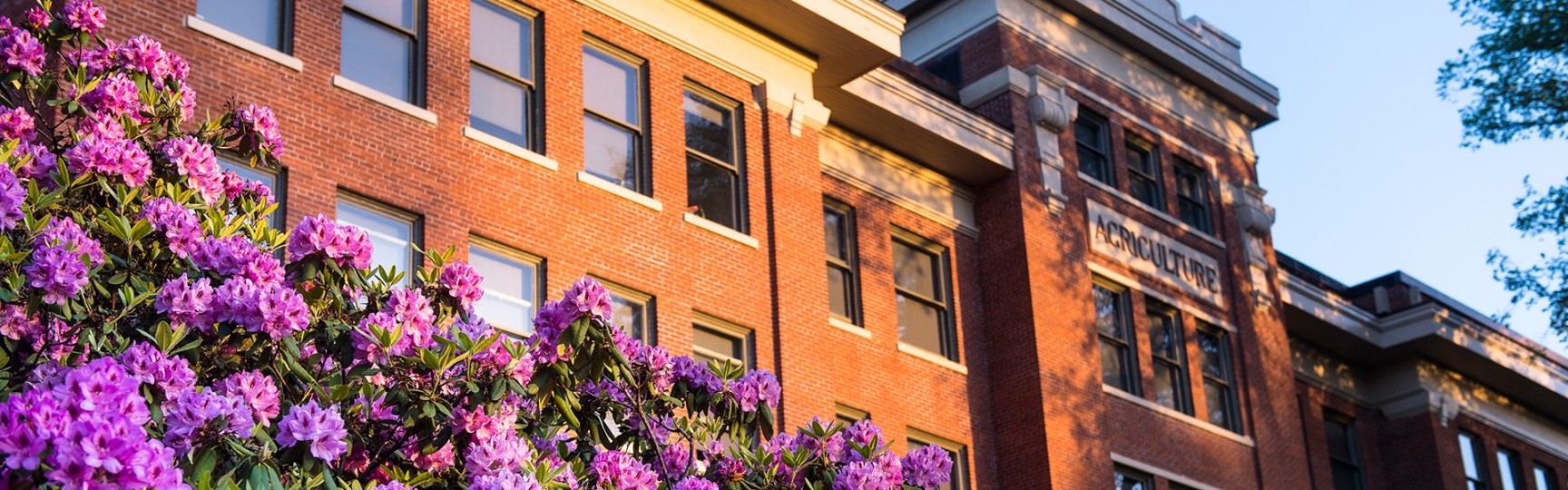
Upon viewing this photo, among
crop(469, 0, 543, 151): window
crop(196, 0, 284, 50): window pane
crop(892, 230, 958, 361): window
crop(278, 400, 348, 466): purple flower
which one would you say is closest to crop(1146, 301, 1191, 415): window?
crop(892, 230, 958, 361): window

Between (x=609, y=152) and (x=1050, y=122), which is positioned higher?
(x=1050, y=122)

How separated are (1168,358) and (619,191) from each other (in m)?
11.4

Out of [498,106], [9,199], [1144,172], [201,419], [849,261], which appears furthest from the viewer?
[1144,172]

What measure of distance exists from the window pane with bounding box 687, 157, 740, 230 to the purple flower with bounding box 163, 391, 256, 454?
13.0 metres

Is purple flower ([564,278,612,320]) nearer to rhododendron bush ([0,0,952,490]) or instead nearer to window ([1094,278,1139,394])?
rhododendron bush ([0,0,952,490])

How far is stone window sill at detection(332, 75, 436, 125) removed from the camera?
1734 cm

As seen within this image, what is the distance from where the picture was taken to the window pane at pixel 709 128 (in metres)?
21.7

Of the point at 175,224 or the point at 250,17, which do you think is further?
the point at 250,17

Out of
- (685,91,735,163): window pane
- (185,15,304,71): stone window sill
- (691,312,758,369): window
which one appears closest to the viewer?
(185,15,304,71): stone window sill

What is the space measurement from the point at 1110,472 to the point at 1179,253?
507 cm

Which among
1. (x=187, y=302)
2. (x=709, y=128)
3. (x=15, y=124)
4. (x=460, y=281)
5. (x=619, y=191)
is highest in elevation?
(x=709, y=128)

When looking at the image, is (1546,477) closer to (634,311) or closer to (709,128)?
(709,128)

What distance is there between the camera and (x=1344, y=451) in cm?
3469

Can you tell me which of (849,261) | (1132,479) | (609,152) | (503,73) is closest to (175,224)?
(503,73)
